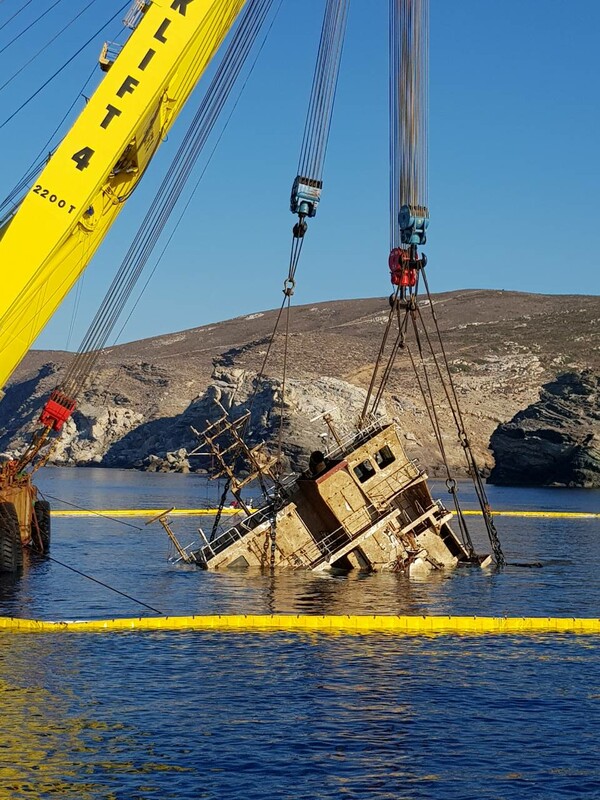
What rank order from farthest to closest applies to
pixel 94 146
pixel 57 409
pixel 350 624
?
1. pixel 57 409
2. pixel 350 624
3. pixel 94 146

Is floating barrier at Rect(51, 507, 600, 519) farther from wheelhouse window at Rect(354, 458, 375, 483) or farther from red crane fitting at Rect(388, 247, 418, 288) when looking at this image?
red crane fitting at Rect(388, 247, 418, 288)

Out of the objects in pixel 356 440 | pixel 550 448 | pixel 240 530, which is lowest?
pixel 240 530

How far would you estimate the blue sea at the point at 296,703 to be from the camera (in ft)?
67.7

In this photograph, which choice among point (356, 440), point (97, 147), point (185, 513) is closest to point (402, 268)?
point (356, 440)

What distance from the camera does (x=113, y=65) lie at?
28203 millimetres

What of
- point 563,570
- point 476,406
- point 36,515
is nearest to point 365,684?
point 563,570

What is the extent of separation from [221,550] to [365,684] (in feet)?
72.8

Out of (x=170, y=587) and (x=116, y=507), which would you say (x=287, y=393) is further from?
(x=170, y=587)

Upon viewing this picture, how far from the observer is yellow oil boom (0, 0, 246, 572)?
27594 mm

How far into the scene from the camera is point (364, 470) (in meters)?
48.1

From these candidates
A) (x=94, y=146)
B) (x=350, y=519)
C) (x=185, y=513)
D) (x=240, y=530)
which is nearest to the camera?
(x=94, y=146)

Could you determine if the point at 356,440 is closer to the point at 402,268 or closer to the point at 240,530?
the point at 240,530

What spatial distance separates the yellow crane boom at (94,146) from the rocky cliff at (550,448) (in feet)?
404

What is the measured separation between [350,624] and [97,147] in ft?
55.0
